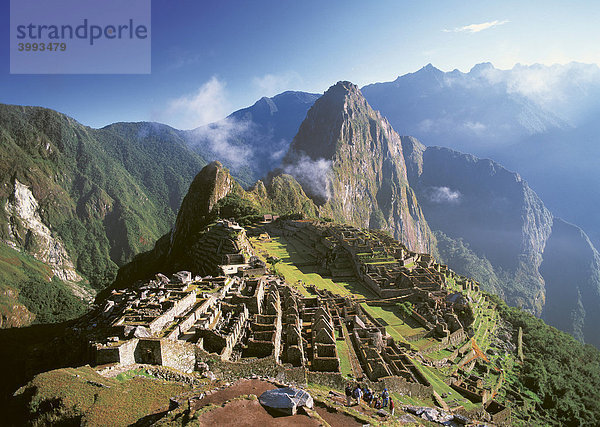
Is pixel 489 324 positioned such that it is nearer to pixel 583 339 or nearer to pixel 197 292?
pixel 197 292

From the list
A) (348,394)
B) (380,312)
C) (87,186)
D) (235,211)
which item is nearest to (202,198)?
(235,211)

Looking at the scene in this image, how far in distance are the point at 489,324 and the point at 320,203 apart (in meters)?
99.9

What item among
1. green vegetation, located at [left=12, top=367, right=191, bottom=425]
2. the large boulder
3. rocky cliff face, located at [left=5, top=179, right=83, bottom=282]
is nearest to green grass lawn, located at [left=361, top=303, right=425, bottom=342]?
the large boulder

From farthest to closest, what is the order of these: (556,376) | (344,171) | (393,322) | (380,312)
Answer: (344,171) < (556,376) < (380,312) < (393,322)

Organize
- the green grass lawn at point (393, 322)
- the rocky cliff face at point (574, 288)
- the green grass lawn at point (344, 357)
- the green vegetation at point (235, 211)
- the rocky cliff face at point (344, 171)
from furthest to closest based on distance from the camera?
the rocky cliff face at point (344, 171) → the rocky cliff face at point (574, 288) → the green vegetation at point (235, 211) → the green grass lawn at point (393, 322) → the green grass lawn at point (344, 357)

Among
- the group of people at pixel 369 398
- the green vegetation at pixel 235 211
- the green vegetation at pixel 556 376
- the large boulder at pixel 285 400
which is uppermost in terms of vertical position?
Answer: the green vegetation at pixel 235 211

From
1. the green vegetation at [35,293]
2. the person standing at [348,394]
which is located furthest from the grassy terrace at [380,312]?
the green vegetation at [35,293]

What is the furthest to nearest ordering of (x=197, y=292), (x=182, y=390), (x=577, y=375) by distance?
(x=577, y=375), (x=197, y=292), (x=182, y=390)

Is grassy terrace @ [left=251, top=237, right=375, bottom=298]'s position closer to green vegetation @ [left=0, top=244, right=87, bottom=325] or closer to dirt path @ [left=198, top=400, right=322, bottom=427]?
dirt path @ [left=198, top=400, right=322, bottom=427]

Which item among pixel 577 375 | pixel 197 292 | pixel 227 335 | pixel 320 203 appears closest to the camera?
pixel 227 335

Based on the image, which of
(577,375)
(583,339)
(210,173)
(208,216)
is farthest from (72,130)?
(583,339)

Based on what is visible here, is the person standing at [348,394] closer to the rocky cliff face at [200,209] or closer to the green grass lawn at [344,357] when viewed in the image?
the green grass lawn at [344,357]

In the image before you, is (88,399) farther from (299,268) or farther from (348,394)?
(299,268)

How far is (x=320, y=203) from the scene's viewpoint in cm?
14275
